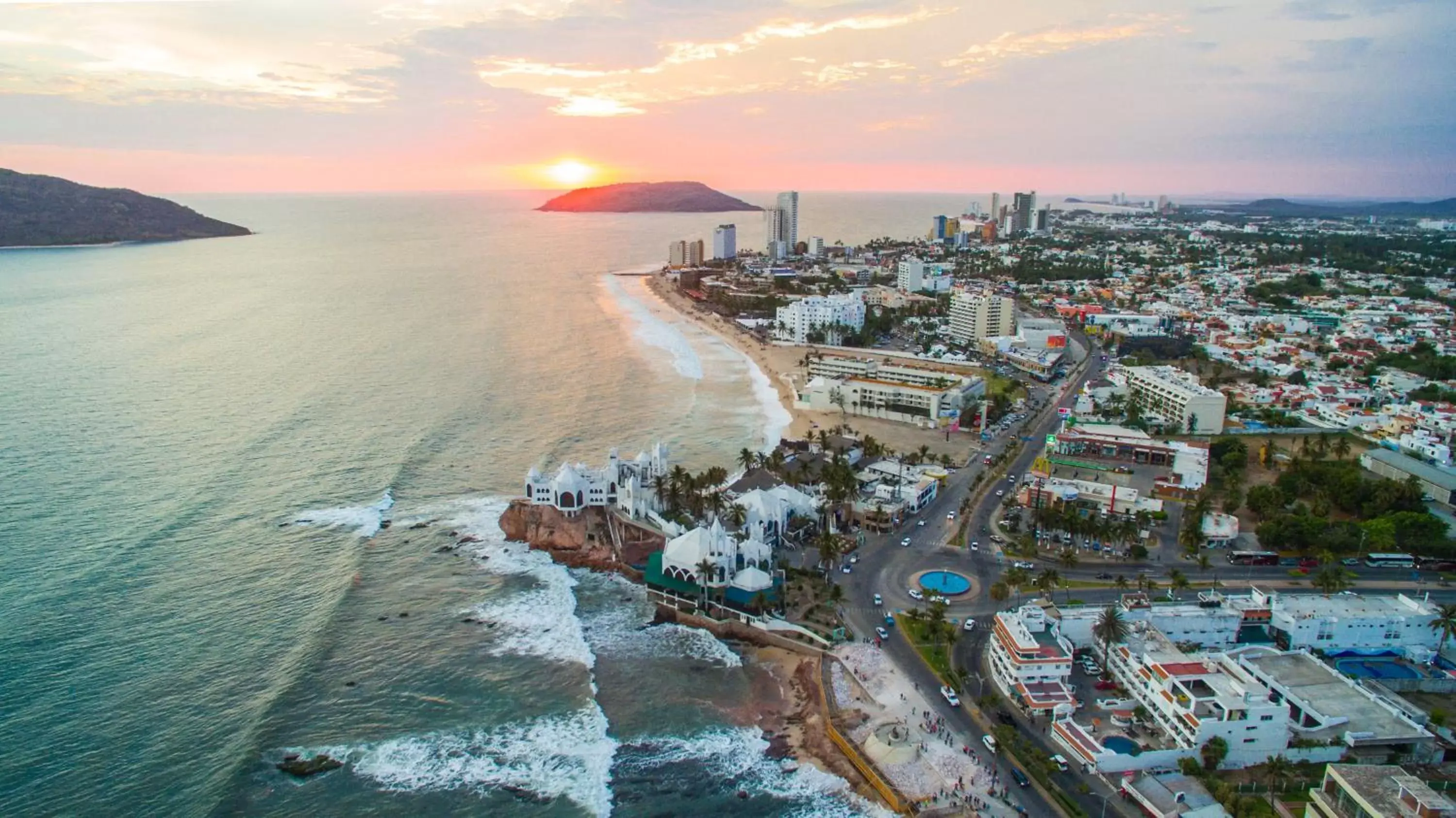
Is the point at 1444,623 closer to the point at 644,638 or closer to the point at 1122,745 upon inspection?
the point at 1122,745

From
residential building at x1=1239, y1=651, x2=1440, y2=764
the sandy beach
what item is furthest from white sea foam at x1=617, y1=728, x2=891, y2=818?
the sandy beach

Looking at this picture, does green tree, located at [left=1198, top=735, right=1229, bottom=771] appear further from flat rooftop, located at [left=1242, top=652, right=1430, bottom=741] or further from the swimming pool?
the swimming pool

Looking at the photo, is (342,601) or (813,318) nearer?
(342,601)

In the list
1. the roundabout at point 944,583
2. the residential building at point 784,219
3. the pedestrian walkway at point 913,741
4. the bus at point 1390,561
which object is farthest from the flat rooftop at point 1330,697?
the residential building at point 784,219

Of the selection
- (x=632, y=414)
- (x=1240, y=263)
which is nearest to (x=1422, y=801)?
(x=632, y=414)

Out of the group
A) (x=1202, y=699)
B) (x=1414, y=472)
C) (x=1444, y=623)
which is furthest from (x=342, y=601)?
(x=1414, y=472)
